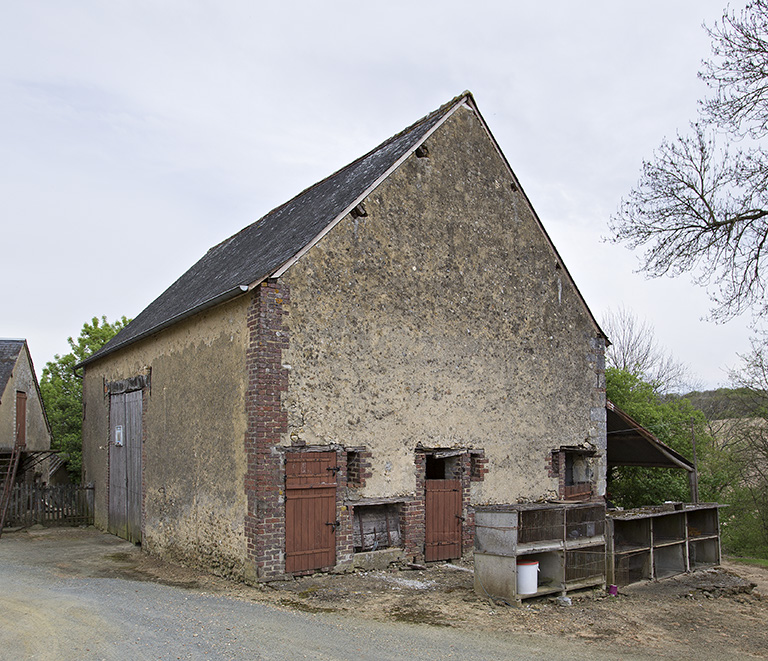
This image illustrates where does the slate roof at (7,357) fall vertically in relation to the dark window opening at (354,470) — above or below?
above

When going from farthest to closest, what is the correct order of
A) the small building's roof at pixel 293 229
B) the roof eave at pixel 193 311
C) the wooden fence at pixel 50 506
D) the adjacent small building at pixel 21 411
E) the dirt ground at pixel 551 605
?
the adjacent small building at pixel 21 411 → the wooden fence at pixel 50 506 → the small building's roof at pixel 293 229 → the roof eave at pixel 193 311 → the dirt ground at pixel 551 605

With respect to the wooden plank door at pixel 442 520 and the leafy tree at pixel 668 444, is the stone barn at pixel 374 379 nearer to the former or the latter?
the wooden plank door at pixel 442 520

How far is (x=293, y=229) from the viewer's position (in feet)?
41.3

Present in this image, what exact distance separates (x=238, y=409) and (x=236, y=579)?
8.13ft

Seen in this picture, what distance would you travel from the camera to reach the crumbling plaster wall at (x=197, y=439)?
10430mm

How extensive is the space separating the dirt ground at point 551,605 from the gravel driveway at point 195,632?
395 millimetres

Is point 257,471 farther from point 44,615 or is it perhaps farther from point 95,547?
point 95,547

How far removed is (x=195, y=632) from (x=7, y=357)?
19.2m

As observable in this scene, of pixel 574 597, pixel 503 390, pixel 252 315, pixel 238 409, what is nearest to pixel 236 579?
pixel 238 409

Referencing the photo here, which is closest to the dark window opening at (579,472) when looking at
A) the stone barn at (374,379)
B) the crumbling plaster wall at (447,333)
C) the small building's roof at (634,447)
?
the stone barn at (374,379)

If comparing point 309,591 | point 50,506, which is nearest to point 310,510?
point 309,591

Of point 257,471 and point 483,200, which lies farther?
point 483,200

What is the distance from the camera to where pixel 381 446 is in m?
11.1

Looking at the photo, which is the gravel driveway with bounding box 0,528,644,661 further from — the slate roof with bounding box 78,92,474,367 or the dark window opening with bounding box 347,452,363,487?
the slate roof with bounding box 78,92,474,367
